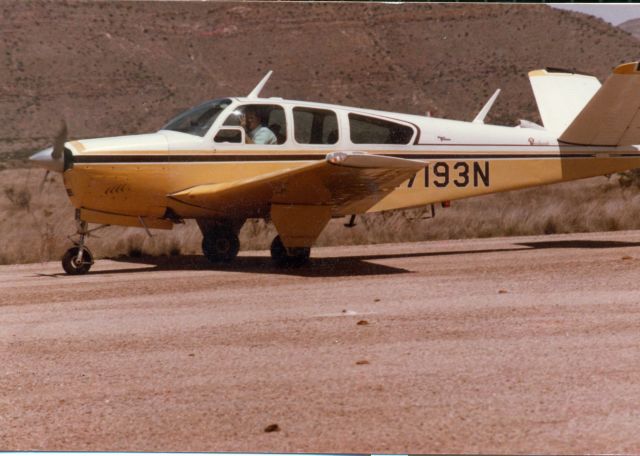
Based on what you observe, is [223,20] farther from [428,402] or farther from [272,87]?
[428,402]

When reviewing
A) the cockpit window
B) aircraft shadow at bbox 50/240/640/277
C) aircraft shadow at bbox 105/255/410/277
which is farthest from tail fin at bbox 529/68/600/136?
the cockpit window

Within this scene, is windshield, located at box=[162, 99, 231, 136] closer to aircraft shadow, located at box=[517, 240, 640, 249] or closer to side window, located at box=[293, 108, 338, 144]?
side window, located at box=[293, 108, 338, 144]

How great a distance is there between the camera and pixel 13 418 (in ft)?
20.0

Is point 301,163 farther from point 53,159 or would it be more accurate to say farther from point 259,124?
point 53,159

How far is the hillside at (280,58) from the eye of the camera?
42.2 metres

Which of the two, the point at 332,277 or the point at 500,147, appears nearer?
the point at 332,277

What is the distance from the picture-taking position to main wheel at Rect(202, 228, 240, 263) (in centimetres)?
1365

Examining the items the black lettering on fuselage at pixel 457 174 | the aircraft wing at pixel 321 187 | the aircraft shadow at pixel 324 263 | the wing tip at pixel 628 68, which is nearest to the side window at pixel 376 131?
the black lettering on fuselage at pixel 457 174

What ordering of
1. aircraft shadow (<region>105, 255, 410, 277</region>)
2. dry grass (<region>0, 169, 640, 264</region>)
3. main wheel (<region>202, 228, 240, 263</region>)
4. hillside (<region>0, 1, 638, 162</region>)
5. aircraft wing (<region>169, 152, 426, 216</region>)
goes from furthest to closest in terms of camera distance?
hillside (<region>0, 1, 638, 162</region>) < dry grass (<region>0, 169, 640, 264</region>) < main wheel (<region>202, 228, 240, 263</region>) < aircraft shadow (<region>105, 255, 410, 277</region>) < aircraft wing (<region>169, 152, 426, 216</region>)

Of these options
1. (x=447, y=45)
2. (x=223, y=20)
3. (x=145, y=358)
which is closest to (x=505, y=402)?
(x=145, y=358)

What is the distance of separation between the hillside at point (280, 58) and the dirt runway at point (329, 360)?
29832 mm

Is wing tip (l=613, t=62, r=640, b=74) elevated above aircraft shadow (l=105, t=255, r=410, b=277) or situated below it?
above

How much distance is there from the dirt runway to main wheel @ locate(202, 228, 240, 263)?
1.53 meters

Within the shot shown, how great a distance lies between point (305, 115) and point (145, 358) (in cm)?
608
